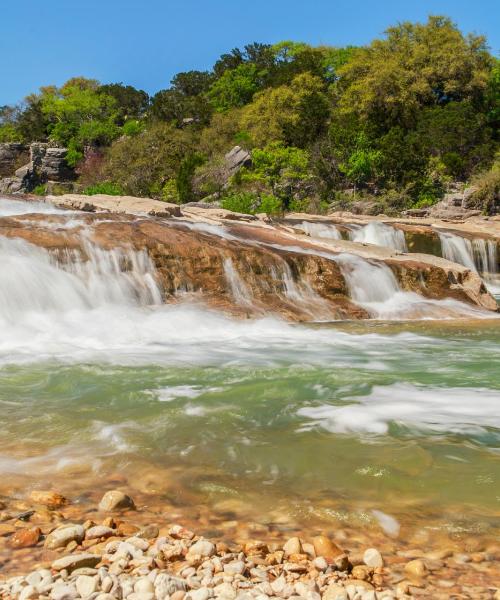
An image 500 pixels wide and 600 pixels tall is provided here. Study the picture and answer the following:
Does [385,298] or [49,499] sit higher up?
[385,298]

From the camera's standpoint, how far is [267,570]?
7.70 feet

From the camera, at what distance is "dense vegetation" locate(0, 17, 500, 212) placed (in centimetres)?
3500

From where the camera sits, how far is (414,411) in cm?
517

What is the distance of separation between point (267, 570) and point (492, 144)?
41515 mm

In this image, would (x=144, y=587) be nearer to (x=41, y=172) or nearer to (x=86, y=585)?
(x=86, y=585)

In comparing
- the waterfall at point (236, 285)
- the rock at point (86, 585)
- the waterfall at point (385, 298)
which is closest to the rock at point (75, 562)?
the rock at point (86, 585)

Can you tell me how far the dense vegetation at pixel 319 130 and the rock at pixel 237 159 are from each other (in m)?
0.73

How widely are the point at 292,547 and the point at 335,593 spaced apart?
15.6 inches

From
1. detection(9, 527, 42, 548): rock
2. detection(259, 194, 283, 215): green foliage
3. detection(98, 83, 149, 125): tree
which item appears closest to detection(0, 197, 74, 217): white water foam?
detection(259, 194, 283, 215): green foliage

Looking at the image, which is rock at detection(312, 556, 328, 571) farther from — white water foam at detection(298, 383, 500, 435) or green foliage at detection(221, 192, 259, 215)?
green foliage at detection(221, 192, 259, 215)

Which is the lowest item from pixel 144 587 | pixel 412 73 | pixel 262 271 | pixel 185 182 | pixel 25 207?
pixel 144 587

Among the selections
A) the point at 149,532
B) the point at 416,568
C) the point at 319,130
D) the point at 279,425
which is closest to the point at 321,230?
the point at 279,425

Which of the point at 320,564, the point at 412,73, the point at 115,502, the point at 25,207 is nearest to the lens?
the point at 320,564

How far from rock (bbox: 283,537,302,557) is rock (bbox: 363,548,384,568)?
289 millimetres
